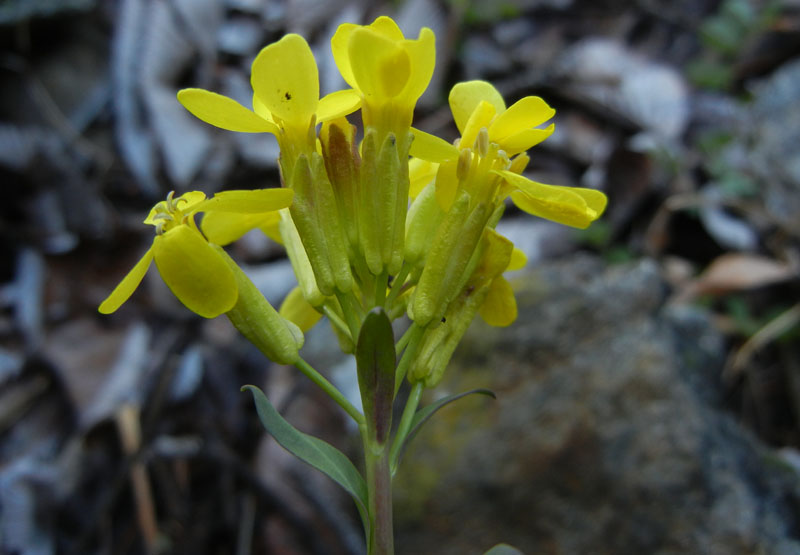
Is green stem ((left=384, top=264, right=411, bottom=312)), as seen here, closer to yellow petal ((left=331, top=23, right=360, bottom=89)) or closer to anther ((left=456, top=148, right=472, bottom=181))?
anther ((left=456, top=148, right=472, bottom=181))

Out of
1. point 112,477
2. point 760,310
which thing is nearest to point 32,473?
point 112,477

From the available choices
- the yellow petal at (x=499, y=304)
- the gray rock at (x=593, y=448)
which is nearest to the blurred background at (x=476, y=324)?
the gray rock at (x=593, y=448)

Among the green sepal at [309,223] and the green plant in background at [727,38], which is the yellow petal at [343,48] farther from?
the green plant in background at [727,38]

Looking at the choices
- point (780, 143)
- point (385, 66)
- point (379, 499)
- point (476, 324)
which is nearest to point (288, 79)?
point (385, 66)

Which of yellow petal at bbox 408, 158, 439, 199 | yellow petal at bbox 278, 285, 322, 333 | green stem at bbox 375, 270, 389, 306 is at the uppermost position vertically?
yellow petal at bbox 408, 158, 439, 199

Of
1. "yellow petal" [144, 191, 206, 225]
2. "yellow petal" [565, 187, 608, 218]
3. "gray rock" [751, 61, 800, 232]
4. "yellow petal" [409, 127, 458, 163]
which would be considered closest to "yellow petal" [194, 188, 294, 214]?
"yellow petal" [144, 191, 206, 225]
